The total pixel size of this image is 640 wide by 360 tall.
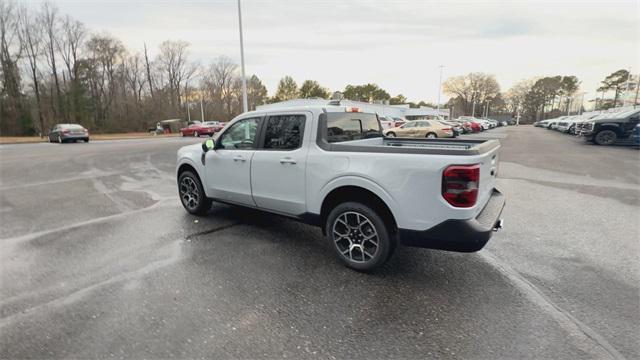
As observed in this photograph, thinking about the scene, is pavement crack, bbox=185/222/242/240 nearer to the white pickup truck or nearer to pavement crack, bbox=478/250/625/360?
the white pickup truck

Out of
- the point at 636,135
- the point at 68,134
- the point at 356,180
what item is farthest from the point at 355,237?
the point at 68,134

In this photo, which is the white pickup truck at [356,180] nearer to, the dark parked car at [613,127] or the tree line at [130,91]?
the dark parked car at [613,127]

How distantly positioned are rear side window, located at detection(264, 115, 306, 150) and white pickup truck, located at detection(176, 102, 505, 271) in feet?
0.04

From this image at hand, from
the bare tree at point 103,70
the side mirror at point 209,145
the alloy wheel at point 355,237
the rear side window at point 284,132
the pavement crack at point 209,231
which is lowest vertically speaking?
the pavement crack at point 209,231

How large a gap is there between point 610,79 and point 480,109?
98.0 feet

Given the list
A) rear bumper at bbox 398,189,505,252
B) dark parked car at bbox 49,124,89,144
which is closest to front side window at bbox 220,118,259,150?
rear bumper at bbox 398,189,505,252

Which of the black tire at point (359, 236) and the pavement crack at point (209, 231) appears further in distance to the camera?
the pavement crack at point (209, 231)

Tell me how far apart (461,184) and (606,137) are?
19536 millimetres

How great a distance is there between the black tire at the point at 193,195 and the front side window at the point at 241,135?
3.18ft

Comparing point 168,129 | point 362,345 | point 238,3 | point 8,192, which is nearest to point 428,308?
point 362,345

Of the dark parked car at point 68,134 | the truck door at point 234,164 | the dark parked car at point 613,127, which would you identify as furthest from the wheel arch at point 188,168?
the dark parked car at point 68,134

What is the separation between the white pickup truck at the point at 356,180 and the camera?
2.86m

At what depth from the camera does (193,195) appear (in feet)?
18.0

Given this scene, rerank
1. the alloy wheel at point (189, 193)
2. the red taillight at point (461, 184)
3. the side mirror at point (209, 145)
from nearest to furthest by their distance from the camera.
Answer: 1. the red taillight at point (461, 184)
2. the side mirror at point (209, 145)
3. the alloy wheel at point (189, 193)
